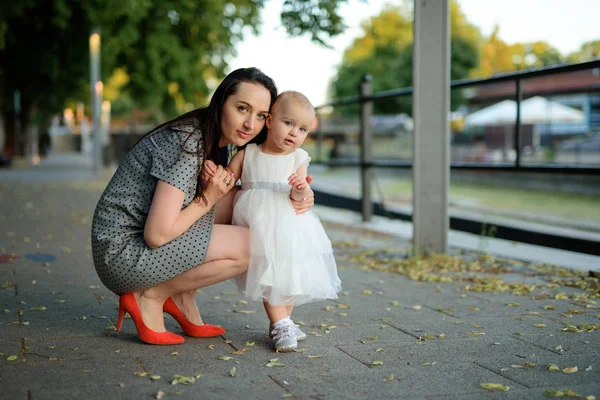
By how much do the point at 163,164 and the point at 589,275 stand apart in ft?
11.2

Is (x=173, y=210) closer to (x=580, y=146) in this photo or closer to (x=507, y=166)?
(x=507, y=166)

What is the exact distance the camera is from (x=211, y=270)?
3.47 meters

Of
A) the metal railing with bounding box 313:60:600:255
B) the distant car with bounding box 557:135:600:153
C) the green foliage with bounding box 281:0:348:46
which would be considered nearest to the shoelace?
the metal railing with bounding box 313:60:600:255

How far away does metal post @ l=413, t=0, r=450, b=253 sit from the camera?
6145mm

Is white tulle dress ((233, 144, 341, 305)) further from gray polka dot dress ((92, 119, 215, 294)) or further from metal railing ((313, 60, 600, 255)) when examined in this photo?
metal railing ((313, 60, 600, 255))

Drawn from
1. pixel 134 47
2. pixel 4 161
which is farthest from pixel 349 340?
pixel 4 161

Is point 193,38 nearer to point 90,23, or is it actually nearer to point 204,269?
point 90,23

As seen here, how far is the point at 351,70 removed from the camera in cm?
6341

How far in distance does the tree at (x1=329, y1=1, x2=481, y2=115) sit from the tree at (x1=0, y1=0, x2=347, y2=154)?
34932mm

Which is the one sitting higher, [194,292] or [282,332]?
[194,292]

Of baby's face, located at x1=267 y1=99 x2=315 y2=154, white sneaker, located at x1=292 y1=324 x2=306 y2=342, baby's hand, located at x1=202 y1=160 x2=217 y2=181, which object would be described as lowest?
white sneaker, located at x1=292 y1=324 x2=306 y2=342

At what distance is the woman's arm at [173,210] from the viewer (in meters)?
3.30

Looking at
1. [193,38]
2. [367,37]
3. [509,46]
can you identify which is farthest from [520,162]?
[367,37]

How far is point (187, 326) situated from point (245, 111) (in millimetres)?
1087
